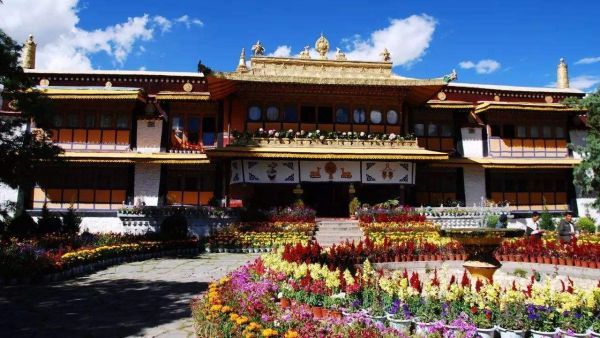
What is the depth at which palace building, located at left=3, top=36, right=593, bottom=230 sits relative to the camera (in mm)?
23688

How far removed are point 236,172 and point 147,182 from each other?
5.77 metres

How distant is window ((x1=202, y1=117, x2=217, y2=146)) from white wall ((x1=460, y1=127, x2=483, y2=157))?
49.5 feet

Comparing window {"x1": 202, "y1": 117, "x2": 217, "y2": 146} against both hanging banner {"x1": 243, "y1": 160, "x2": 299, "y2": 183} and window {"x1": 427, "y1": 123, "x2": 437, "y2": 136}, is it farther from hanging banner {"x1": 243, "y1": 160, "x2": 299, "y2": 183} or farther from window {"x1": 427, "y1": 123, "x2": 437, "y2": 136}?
window {"x1": 427, "y1": 123, "x2": 437, "y2": 136}

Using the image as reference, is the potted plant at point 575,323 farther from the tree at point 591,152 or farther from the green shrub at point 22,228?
the tree at point 591,152

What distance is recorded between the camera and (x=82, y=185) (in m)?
25.3

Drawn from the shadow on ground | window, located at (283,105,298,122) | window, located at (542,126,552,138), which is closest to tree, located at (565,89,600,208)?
window, located at (542,126,552,138)

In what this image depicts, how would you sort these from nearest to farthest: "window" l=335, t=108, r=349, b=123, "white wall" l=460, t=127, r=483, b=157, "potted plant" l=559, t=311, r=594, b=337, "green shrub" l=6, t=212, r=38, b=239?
"potted plant" l=559, t=311, r=594, b=337 < "green shrub" l=6, t=212, r=38, b=239 < "window" l=335, t=108, r=349, b=123 < "white wall" l=460, t=127, r=483, b=157

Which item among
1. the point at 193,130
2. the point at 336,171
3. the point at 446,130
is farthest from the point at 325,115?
the point at 446,130

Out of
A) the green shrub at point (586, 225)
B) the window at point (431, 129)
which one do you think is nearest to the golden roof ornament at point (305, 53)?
the window at point (431, 129)

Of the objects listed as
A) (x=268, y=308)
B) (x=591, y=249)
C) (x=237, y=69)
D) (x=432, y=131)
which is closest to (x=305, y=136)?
(x=237, y=69)

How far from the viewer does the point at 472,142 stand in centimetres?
2806

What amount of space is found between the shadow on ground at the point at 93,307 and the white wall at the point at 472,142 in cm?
2114

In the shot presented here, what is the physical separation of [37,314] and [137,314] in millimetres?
1836

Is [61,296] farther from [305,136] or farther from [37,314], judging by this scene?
[305,136]
